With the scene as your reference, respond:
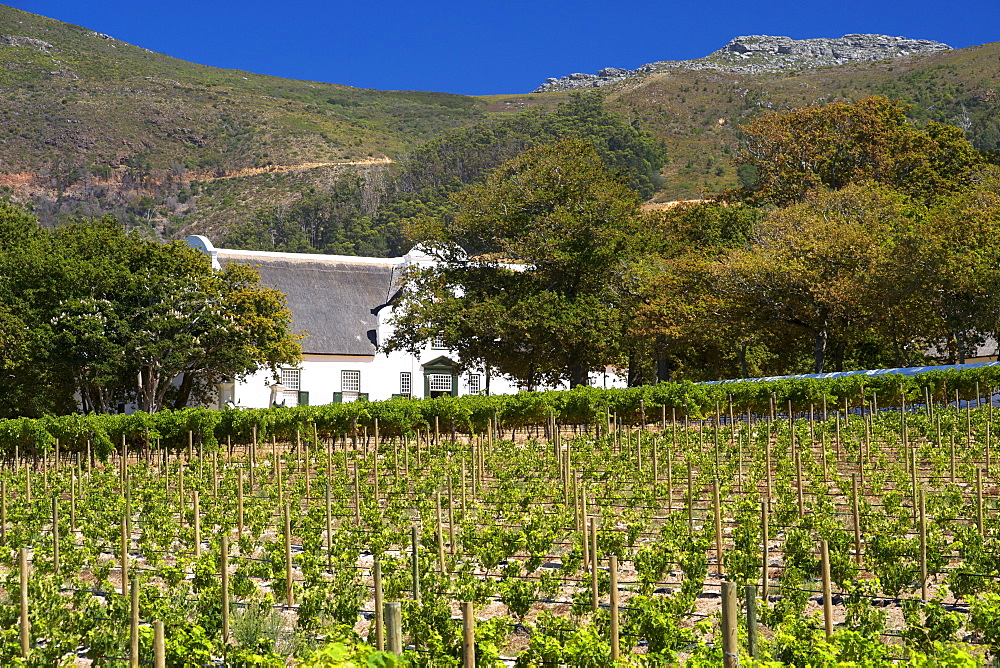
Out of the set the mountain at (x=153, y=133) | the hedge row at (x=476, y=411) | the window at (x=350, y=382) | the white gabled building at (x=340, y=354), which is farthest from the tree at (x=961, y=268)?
the mountain at (x=153, y=133)

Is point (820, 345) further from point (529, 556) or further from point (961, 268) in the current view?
point (529, 556)

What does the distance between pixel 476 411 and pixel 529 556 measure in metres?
14.5

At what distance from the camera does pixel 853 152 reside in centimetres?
4575

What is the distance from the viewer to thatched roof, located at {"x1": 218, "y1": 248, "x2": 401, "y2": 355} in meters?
47.1

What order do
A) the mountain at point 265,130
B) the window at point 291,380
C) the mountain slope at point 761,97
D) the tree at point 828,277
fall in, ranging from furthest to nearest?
the mountain at point 265,130 → the mountain slope at point 761,97 → the window at point 291,380 → the tree at point 828,277

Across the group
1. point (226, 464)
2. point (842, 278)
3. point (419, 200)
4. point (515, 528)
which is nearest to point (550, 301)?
point (842, 278)

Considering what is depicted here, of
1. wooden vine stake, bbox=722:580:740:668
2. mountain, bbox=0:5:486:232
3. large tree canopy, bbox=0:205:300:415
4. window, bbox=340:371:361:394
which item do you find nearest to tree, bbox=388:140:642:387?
large tree canopy, bbox=0:205:300:415

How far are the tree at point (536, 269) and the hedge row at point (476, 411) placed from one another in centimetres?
803

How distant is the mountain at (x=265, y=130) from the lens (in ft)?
354

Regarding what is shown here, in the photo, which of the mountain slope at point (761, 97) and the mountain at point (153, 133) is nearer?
the mountain slope at point (761, 97)

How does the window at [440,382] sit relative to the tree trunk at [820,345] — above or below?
below

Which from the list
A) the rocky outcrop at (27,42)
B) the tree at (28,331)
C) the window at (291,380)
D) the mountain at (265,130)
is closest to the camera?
the tree at (28,331)

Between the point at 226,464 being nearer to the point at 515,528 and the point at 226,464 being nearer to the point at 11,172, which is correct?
the point at 515,528

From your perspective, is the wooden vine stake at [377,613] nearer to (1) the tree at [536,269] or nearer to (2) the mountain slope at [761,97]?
(1) the tree at [536,269]
